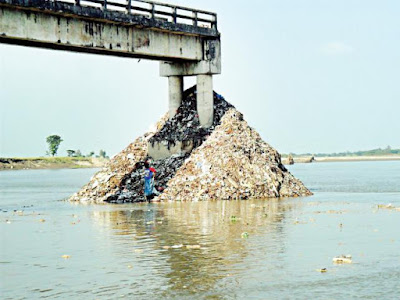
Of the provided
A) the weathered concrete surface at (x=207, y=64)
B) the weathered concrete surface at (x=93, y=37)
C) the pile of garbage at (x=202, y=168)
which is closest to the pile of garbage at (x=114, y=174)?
the pile of garbage at (x=202, y=168)

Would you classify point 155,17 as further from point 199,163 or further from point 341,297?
point 341,297

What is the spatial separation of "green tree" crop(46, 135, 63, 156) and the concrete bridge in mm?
93382

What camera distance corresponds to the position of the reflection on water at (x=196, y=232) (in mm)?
12711

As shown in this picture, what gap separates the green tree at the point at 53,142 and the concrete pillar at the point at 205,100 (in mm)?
94679

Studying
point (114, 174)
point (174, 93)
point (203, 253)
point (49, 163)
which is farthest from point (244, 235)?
point (49, 163)

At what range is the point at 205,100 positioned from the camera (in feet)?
107

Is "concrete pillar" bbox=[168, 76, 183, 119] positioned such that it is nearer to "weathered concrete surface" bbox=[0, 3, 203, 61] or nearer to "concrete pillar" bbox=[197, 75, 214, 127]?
"concrete pillar" bbox=[197, 75, 214, 127]

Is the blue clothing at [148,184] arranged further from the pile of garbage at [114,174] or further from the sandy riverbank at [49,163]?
the sandy riverbank at [49,163]

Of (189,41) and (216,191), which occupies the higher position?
(189,41)

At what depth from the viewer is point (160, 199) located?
29.0 m

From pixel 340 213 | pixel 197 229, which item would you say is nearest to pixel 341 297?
pixel 197 229

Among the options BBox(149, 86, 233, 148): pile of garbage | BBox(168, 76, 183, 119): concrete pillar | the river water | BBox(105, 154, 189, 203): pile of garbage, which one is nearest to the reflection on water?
the river water

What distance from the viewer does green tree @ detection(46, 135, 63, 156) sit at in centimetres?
12469

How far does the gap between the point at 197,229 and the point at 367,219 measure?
4.75m
